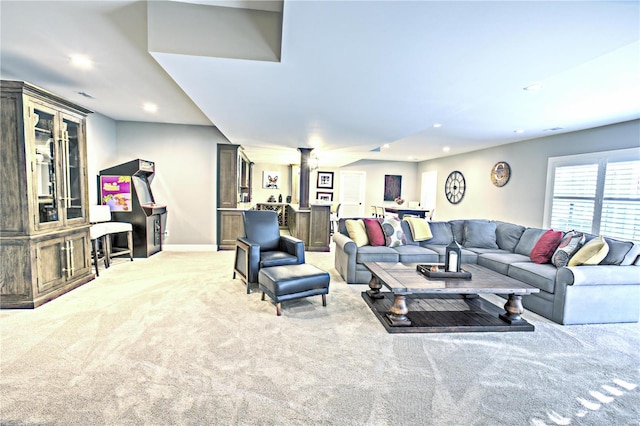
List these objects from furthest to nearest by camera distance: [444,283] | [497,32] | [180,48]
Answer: [444,283] → [180,48] → [497,32]

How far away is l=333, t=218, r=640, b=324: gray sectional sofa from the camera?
310cm

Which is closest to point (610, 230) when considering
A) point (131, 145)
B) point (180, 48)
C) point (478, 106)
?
point (478, 106)

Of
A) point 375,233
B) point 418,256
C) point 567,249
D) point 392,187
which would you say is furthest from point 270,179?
point 567,249

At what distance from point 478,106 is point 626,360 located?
2.98 m

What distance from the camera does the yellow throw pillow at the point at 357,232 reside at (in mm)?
4527

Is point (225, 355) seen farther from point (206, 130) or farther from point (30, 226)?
point (206, 130)

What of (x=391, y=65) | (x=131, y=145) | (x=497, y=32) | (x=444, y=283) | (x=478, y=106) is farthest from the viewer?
(x=131, y=145)

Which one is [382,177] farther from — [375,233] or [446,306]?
[446,306]

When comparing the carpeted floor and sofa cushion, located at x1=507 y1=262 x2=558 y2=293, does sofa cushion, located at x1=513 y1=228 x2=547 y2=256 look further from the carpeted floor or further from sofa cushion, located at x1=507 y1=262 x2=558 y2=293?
the carpeted floor

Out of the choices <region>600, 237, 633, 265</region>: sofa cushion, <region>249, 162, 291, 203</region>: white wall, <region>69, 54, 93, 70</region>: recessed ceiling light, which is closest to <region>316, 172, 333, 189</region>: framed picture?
<region>249, 162, 291, 203</region>: white wall

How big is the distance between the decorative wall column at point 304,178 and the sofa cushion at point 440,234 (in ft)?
9.07

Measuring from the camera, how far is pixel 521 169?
6.30 m

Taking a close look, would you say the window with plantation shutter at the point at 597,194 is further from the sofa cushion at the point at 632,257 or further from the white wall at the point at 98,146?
the white wall at the point at 98,146

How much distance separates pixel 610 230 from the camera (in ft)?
14.8
